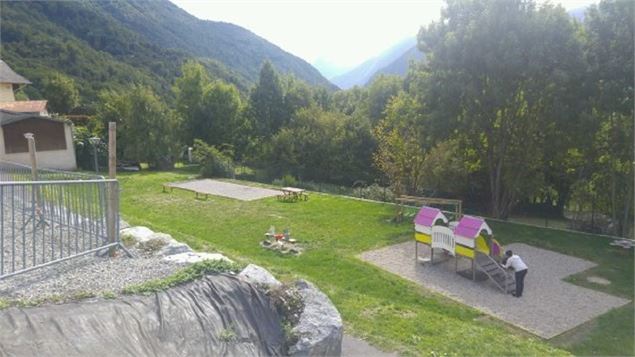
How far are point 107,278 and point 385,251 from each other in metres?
8.64

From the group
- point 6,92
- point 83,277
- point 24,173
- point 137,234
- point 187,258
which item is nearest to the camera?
point 83,277

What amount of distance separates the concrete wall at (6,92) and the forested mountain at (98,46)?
77.5ft

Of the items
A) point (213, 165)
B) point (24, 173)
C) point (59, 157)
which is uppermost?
point (59, 157)

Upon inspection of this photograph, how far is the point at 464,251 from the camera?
11.8 m

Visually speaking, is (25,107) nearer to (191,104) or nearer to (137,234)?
(191,104)

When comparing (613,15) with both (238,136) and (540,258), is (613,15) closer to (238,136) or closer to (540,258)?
(540,258)

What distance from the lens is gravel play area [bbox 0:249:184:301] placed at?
227 inches

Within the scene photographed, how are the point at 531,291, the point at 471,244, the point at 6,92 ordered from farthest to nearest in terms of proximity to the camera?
the point at 6,92 < the point at 471,244 < the point at 531,291

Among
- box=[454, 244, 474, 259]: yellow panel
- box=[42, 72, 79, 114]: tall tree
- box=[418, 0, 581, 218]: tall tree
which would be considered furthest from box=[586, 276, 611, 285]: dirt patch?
box=[42, 72, 79, 114]: tall tree

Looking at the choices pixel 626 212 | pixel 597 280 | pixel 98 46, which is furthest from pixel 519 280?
pixel 98 46

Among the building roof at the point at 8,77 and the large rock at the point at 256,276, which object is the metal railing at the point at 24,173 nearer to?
the large rock at the point at 256,276

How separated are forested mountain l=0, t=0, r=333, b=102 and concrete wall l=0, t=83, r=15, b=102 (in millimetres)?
23634

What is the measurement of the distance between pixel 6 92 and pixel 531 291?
33197 millimetres

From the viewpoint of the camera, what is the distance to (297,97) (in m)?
42.2
